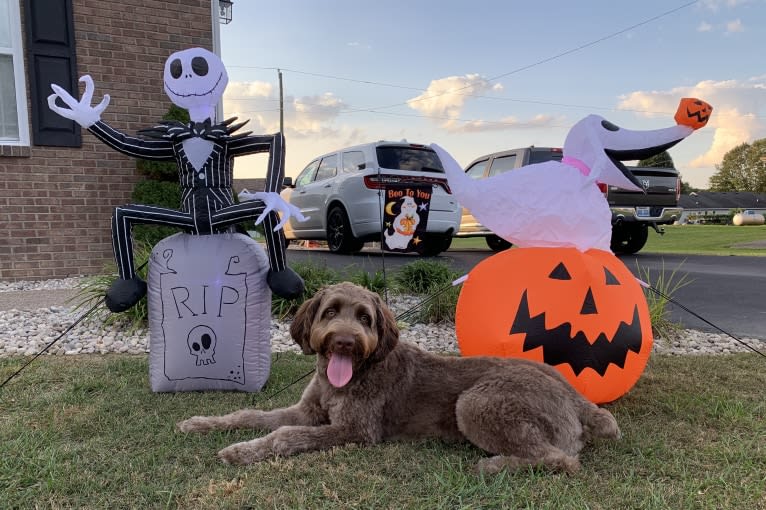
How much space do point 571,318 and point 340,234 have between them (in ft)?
26.3

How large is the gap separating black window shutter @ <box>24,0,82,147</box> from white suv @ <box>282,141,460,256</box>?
414 centimetres

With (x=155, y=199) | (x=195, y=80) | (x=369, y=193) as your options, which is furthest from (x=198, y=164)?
(x=369, y=193)

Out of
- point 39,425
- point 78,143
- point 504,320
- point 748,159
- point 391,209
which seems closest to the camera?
point 39,425

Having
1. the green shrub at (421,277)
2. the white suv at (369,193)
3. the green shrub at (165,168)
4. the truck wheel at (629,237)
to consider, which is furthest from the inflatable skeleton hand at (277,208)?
the truck wheel at (629,237)

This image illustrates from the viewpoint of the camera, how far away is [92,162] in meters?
8.59

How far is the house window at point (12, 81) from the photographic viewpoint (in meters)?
8.00

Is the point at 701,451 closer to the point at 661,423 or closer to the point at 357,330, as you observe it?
the point at 661,423

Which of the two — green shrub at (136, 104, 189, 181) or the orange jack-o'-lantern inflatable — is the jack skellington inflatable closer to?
the orange jack-o'-lantern inflatable

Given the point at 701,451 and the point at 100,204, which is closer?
the point at 701,451

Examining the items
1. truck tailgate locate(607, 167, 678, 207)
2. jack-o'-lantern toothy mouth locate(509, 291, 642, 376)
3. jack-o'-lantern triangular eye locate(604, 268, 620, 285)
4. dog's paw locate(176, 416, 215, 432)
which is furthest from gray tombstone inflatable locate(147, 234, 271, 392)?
truck tailgate locate(607, 167, 678, 207)

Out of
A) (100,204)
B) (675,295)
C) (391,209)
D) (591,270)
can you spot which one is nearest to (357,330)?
(591,270)

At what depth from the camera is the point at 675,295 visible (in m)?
7.39

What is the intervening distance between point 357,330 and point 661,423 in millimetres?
1915

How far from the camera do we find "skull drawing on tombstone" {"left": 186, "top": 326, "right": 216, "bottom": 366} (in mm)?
3619
